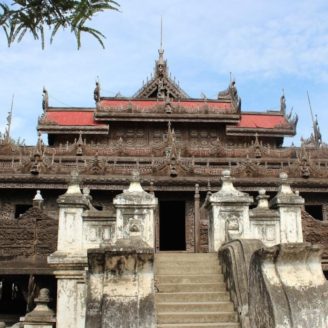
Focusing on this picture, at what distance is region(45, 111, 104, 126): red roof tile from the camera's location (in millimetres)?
22312

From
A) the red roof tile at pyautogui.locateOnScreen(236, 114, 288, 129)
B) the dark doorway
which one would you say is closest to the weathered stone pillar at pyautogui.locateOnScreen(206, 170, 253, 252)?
the dark doorway

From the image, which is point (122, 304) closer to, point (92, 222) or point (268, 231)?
point (92, 222)

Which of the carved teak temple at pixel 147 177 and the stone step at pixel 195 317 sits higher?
the carved teak temple at pixel 147 177

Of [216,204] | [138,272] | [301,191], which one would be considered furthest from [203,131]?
[138,272]

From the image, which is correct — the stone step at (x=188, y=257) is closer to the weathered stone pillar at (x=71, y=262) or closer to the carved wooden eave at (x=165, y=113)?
the weathered stone pillar at (x=71, y=262)

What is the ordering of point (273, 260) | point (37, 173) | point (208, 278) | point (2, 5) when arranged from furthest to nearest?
point (37, 173) < point (208, 278) < point (273, 260) < point (2, 5)

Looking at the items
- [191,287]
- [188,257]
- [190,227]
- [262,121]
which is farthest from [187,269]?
[262,121]

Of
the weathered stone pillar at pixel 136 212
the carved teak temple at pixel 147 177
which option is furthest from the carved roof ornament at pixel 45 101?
the weathered stone pillar at pixel 136 212

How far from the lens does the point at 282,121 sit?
23.7m

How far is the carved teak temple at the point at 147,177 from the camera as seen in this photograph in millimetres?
9141

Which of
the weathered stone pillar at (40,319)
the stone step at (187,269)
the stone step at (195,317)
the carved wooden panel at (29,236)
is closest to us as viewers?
the stone step at (195,317)

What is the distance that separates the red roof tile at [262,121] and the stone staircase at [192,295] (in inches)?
585

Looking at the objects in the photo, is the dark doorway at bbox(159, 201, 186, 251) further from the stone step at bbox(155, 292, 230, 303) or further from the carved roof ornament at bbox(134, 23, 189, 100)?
the stone step at bbox(155, 292, 230, 303)

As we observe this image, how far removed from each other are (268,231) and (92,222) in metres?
3.40
